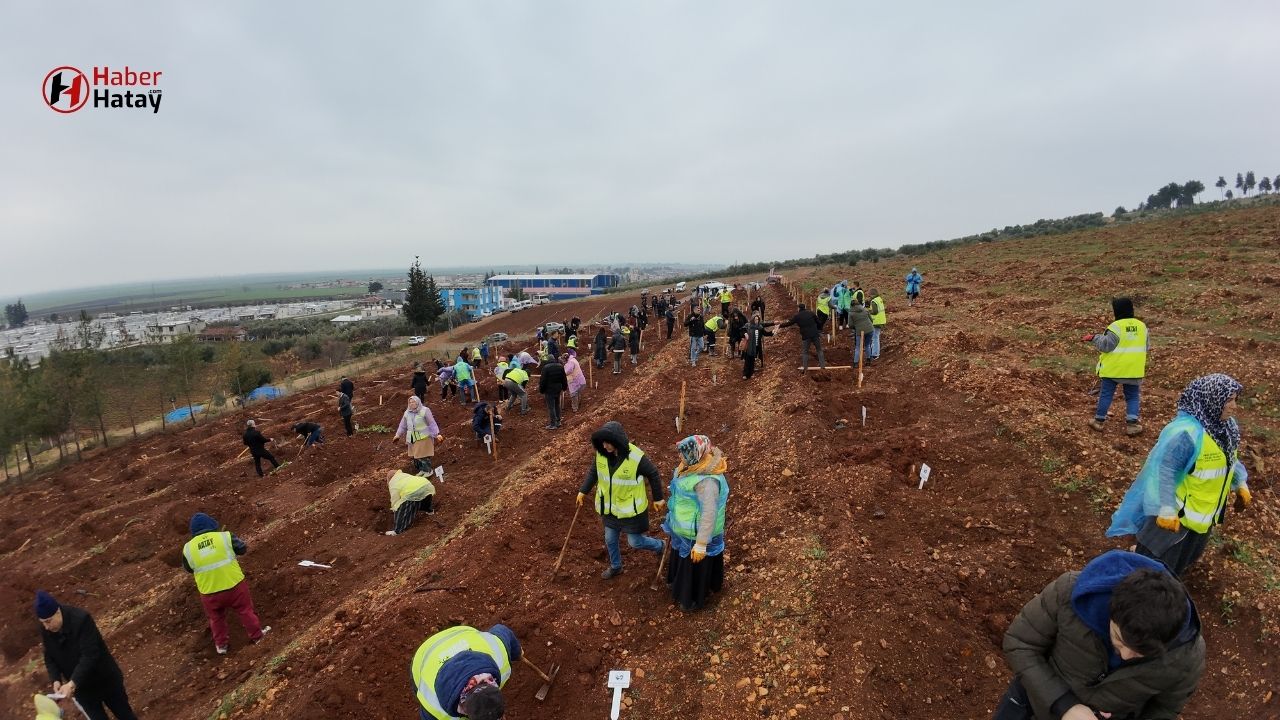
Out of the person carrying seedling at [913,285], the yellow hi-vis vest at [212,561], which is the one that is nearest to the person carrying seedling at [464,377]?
the yellow hi-vis vest at [212,561]

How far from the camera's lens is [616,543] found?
5457 mm

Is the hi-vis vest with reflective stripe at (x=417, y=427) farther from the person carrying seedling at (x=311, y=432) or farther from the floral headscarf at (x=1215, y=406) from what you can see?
the floral headscarf at (x=1215, y=406)

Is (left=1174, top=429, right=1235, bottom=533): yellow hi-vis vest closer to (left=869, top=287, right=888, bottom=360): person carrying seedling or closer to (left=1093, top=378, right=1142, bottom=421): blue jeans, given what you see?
(left=1093, top=378, right=1142, bottom=421): blue jeans

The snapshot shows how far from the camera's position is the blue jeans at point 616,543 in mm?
5192

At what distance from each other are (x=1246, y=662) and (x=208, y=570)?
8.73 m

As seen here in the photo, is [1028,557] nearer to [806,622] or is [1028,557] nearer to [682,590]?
[806,622]

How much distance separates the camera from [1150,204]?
209ft

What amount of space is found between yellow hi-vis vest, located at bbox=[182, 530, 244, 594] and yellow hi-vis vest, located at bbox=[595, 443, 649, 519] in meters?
3.94

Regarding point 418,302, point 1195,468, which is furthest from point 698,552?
point 418,302

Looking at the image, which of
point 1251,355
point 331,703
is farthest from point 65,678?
point 1251,355

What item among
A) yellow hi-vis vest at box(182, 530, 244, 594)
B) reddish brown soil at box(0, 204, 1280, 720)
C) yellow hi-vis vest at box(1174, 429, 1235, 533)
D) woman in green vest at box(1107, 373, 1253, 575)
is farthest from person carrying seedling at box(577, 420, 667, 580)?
yellow hi-vis vest at box(182, 530, 244, 594)

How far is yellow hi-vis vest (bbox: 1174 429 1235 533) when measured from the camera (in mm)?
3342

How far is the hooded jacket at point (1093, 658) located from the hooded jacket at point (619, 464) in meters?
2.82

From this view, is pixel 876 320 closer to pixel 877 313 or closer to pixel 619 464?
pixel 877 313
